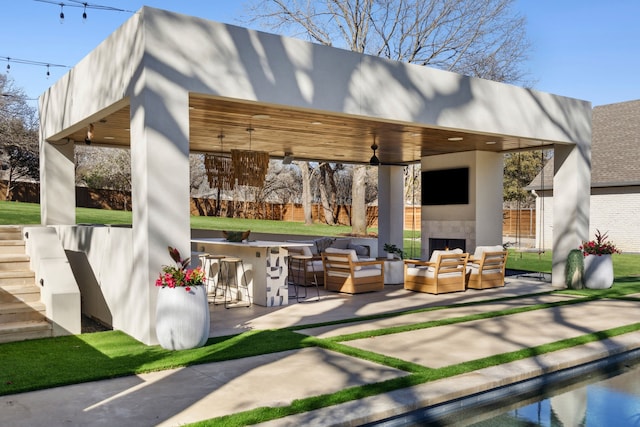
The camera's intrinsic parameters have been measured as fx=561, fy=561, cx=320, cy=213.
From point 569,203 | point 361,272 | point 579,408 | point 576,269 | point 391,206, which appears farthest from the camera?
point 391,206

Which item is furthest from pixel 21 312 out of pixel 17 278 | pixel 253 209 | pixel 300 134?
pixel 253 209

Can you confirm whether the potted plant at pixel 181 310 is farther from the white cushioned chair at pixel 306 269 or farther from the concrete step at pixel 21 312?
the white cushioned chair at pixel 306 269

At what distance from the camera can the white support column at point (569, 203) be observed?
11961 mm

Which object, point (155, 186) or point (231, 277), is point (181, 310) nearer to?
point (155, 186)

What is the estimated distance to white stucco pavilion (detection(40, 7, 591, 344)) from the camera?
22.2ft

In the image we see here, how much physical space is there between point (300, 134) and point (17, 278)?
18.9 feet

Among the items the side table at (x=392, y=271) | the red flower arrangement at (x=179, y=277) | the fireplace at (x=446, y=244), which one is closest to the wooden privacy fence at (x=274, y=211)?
the fireplace at (x=446, y=244)

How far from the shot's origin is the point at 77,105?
30.2 feet

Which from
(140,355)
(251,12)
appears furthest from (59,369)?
(251,12)

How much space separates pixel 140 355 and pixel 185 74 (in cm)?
338

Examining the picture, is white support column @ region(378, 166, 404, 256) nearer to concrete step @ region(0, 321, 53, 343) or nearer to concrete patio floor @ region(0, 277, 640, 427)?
concrete patio floor @ region(0, 277, 640, 427)

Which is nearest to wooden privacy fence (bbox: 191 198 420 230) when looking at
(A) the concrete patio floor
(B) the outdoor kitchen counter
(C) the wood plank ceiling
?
(C) the wood plank ceiling

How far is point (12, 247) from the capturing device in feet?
30.5

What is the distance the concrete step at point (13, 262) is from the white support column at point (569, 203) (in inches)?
405
